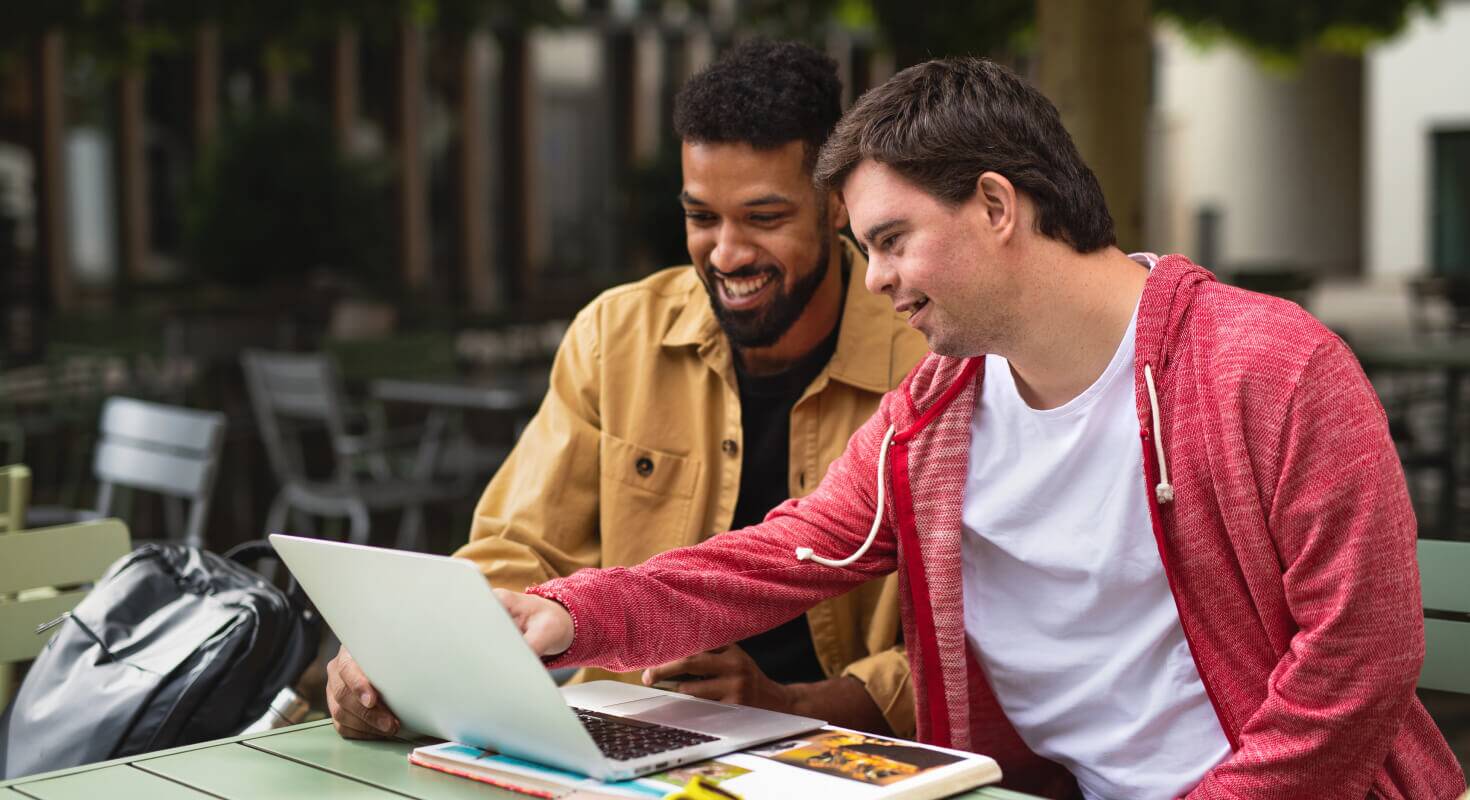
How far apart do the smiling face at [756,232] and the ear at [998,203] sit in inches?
26.7

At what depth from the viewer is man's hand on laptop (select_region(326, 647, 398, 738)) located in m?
2.03

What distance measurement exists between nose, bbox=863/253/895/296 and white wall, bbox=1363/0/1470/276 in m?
27.5

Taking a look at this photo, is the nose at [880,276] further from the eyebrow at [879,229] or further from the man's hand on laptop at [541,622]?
the man's hand on laptop at [541,622]

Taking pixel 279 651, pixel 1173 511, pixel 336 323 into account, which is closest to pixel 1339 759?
pixel 1173 511

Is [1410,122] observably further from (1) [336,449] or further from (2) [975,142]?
(2) [975,142]

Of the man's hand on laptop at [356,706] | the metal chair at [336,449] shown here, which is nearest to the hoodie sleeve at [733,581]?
the man's hand on laptop at [356,706]

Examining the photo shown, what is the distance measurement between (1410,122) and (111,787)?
2898 cm

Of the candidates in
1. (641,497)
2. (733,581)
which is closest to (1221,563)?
(733,581)

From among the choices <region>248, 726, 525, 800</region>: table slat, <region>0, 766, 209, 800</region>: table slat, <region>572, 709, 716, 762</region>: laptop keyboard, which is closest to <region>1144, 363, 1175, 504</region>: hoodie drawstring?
<region>572, 709, 716, 762</region>: laptop keyboard

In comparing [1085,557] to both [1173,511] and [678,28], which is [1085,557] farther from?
[678,28]

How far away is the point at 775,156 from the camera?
2.62 metres

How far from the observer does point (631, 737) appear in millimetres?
1944

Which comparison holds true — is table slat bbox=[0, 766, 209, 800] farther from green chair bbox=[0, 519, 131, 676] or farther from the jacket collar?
the jacket collar

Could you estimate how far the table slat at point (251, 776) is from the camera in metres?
1.85
